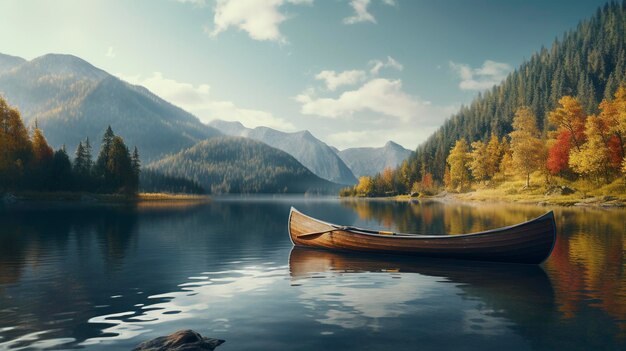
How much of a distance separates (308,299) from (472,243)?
1263cm

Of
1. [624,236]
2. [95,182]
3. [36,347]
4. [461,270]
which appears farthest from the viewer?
[95,182]

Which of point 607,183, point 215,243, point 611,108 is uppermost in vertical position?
point 611,108

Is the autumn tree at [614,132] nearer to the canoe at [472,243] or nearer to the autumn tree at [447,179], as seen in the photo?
the canoe at [472,243]

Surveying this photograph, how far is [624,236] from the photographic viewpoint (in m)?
34.3

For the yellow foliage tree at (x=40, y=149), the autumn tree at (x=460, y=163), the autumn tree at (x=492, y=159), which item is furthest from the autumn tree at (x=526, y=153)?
the yellow foliage tree at (x=40, y=149)

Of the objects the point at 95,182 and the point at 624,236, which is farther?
the point at 95,182

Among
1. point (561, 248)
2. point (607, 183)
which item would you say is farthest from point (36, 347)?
point (607, 183)

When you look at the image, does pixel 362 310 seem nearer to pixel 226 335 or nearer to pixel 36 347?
pixel 226 335

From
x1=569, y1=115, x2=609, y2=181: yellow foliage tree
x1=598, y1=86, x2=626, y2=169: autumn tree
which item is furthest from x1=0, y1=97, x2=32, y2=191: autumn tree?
x1=598, y1=86, x2=626, y2=169: autumn tree

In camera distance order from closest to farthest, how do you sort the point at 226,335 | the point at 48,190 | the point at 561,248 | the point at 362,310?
the point at 226,335
the point at 362,310
the point at 561,248
the point at 48,190

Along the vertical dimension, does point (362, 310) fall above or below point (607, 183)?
below

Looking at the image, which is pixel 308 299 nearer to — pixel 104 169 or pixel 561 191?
pixel 561 191

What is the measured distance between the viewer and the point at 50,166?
106m

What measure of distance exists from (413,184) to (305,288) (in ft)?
575
